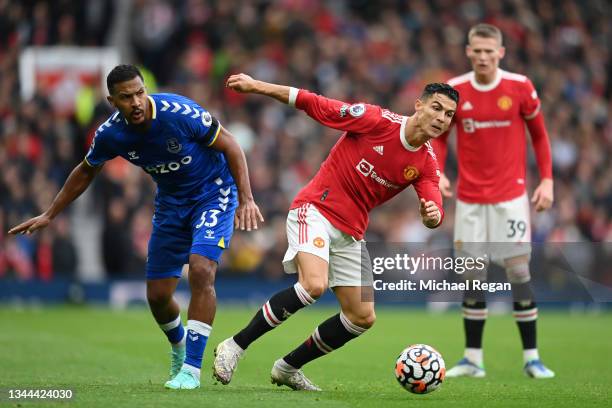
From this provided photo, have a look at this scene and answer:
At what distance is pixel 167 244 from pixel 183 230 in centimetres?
17

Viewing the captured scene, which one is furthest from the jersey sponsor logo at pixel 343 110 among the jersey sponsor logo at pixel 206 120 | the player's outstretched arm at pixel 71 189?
the player's outstretched arm at pixel 71 189

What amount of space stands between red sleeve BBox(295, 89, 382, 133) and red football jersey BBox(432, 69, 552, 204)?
211 centimetres

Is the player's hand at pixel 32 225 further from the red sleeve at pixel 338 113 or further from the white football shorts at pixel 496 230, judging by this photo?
the white football shorts at pixel 496 230

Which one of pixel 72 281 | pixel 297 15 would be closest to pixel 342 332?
pixel 72 281

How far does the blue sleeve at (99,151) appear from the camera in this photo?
835cm

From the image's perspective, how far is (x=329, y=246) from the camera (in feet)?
27.0

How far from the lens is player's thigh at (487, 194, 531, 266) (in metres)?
10.2

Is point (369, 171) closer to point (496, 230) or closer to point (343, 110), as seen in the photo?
point (343, 110)

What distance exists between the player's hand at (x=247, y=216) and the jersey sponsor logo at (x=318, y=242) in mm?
461

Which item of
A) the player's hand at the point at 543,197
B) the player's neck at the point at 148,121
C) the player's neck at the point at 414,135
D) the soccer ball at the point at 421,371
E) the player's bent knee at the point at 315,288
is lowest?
the soccer ball at the point at 421,371

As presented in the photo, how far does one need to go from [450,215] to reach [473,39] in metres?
10.2

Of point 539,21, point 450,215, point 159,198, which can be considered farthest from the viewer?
point 539,21

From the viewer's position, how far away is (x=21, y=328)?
1420 cm

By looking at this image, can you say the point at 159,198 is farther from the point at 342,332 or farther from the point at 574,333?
the point at 574,333
